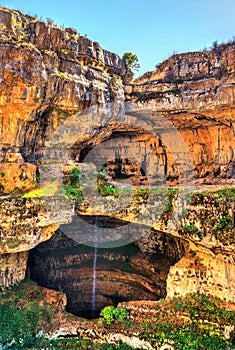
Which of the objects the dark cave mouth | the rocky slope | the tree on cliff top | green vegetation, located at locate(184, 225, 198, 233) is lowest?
the dark cave mouth

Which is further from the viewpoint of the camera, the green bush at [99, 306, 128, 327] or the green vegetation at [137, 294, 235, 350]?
the green bush at [99, 306, 128, 327]

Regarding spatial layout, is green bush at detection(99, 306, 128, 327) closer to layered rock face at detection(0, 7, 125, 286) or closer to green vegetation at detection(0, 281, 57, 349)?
green vegetation at detection(0, 281, 57, 349)

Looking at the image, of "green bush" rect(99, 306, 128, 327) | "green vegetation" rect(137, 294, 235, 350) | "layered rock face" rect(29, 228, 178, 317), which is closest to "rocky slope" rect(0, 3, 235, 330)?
"layered rock face" rect(29, 228, 178, 317)

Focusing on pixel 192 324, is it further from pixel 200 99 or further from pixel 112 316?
pixel 200 99

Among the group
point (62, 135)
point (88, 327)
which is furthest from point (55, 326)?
point (62, 135)

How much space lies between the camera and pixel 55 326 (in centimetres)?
1038

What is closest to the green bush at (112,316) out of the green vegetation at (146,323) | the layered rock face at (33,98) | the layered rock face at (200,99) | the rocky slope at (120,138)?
the green vegetation at (146,323)

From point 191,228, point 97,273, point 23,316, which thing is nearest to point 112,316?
point 23,316

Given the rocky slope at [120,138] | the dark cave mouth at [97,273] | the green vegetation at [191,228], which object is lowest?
the dark cave mouth at [97,273]

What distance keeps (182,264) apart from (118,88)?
1099 centimetres

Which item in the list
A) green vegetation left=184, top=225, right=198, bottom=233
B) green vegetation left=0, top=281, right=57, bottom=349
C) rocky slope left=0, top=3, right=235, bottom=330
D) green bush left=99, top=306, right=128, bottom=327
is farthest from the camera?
green bush left=99, top=306, right=128, bottom=327

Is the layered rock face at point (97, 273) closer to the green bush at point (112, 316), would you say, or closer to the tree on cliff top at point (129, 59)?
the green bush at point (112, 316)

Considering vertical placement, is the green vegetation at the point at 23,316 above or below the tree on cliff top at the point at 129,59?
below

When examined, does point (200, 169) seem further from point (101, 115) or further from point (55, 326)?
point (55, 326)
